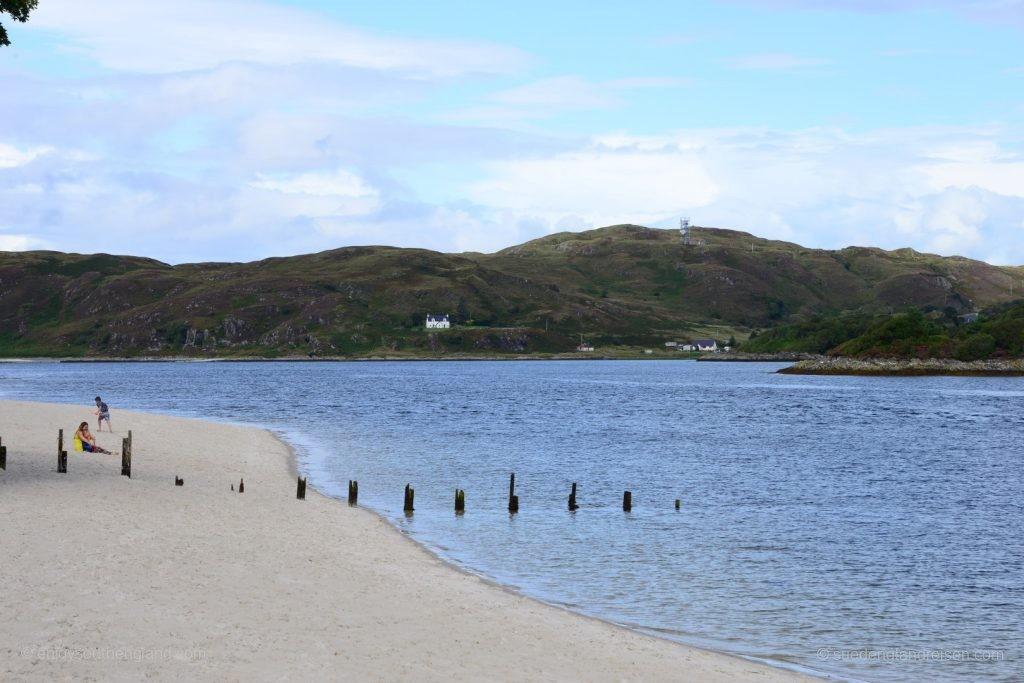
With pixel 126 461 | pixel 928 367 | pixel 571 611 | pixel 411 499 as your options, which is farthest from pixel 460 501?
pixel 928 367

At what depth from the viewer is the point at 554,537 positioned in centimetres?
3391

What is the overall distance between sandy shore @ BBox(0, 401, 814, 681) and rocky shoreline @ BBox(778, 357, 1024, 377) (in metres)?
175

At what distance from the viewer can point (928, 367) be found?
188 metres

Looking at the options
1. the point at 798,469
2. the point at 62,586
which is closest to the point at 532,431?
the point at 798,469

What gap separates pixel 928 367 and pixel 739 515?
16439 centimetres

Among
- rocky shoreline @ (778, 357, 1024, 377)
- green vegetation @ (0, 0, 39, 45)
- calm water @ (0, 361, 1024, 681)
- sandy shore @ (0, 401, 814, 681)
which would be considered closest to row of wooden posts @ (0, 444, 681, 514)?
calm water @ (0, 361, 1024, 681)

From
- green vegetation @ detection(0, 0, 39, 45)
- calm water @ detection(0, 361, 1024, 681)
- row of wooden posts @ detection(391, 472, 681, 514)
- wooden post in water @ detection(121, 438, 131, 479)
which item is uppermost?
green vegetation @ detection(0, 0, 39, 45)

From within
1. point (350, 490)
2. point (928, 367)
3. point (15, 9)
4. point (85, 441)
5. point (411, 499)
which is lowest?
point (411, 499)

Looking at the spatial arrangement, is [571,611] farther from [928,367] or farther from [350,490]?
[928,367]

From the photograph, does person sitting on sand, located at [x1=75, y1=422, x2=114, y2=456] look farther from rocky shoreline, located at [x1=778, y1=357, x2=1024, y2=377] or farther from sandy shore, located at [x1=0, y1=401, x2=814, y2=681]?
rocky shoreline, located at [x1=778, y1=357, x2=1024, y2=377]


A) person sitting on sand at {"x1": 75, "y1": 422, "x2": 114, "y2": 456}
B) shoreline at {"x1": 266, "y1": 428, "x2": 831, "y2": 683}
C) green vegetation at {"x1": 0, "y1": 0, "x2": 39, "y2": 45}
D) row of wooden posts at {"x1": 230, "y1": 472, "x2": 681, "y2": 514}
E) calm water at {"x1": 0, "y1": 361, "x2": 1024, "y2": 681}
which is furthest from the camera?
person sitting on sand at {"x1": 75, "y1": 422, "x2": 114, "y2": 456}

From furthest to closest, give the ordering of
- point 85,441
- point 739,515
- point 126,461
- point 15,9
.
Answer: point 85,441, point 739,515, point 126,461, point 15,9

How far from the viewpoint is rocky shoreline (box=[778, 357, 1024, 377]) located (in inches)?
7141

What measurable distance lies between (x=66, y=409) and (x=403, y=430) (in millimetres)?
27307
